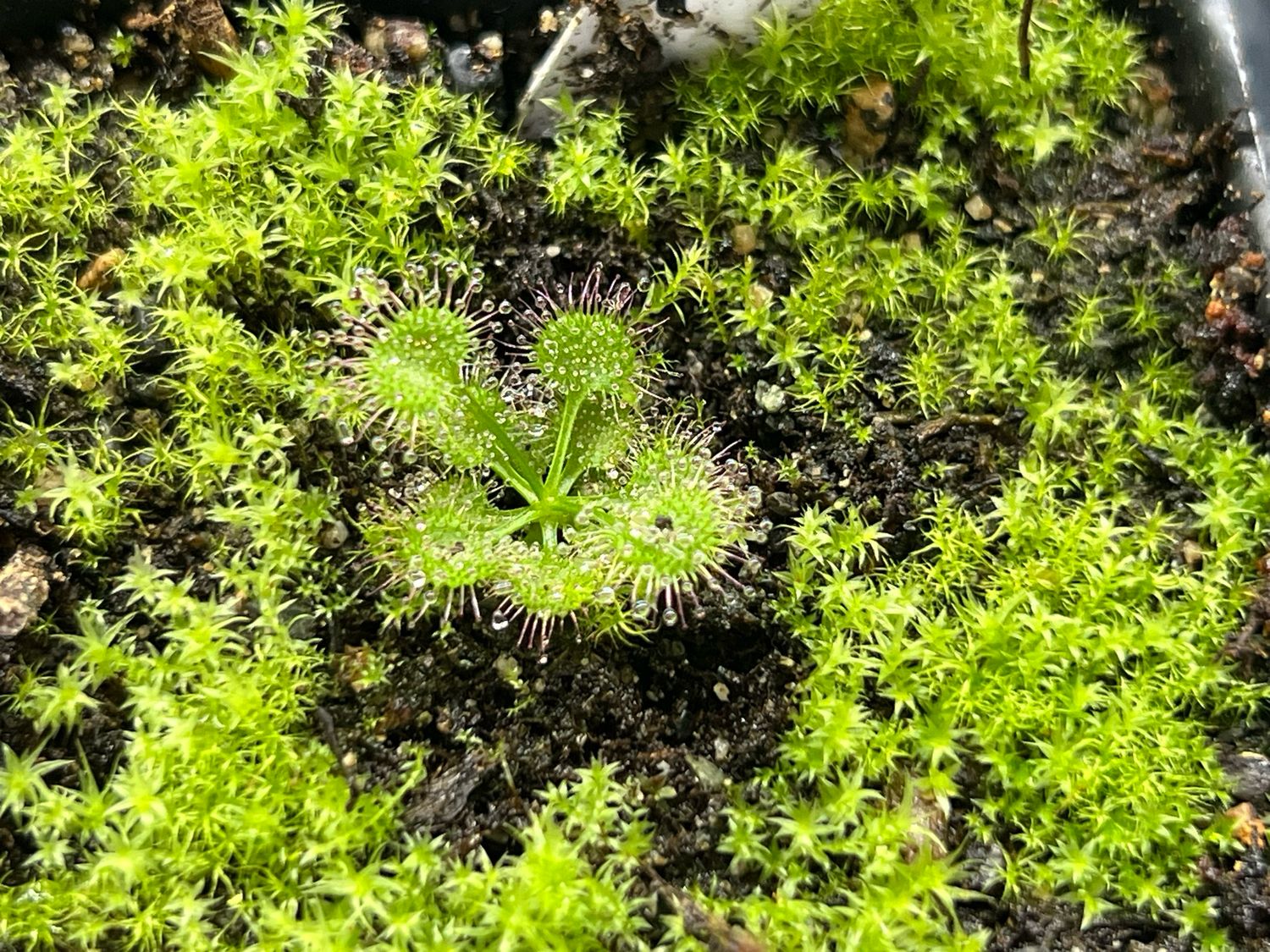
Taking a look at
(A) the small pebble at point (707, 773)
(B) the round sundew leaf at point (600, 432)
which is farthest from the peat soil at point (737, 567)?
(B) the round sundew leaf at point (600, 432)

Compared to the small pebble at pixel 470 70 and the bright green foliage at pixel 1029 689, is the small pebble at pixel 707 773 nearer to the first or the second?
the bright green foliage at pixel 1029 689

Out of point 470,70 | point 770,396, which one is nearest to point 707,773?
point 770,396

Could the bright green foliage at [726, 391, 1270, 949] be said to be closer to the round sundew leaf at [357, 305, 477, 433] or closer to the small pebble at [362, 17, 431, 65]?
the round sundew leaf at [357, 305, 477, 433]

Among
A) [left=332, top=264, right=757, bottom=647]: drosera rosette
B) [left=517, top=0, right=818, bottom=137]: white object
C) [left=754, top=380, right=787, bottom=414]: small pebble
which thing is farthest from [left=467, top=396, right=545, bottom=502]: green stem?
[left=517, top=0, right=818, bottom=137]: white object

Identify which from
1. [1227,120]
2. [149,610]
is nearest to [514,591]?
[149,610]

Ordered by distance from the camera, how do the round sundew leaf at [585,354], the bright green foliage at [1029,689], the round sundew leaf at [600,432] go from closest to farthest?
the bright green foliage at [1029,689] < the round sundew leaf at [585,354] < the round sundew leaf at [600,432]
